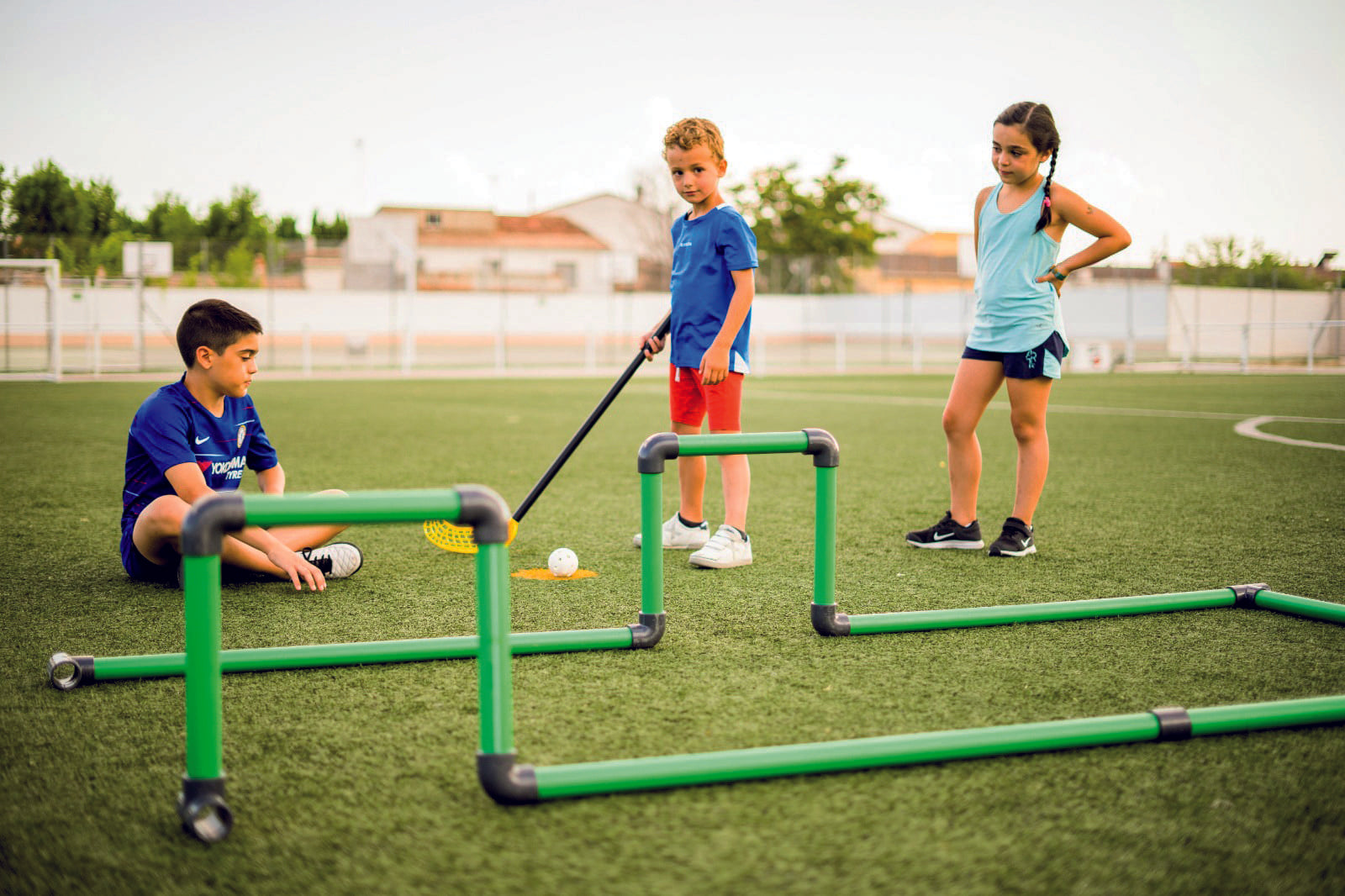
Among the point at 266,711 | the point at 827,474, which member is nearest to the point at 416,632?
the point at 266,711

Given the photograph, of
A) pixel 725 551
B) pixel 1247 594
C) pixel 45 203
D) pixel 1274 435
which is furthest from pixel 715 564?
pixel 45 203

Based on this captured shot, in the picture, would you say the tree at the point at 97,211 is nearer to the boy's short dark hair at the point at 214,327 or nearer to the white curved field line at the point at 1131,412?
the white curved field line at the point at 1131,412

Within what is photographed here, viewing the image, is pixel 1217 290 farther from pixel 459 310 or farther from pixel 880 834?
pixel 880 834

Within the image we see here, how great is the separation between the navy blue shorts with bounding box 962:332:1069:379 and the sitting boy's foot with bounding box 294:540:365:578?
7.91 ft

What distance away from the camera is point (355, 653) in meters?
2.60

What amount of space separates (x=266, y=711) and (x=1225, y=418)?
420 inches

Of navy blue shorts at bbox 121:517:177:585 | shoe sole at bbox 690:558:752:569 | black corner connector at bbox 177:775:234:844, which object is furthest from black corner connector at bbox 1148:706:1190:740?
navy blue shorts at bbox 121:517:177:585

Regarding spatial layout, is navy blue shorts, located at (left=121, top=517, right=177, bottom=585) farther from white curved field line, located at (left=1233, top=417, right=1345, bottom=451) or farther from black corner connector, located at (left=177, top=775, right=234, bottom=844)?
white curved field line, located at (left=1233, top=417, right=1345, bottom=451)

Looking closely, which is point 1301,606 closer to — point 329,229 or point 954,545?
point 954,545

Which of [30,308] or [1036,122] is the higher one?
[30,308]

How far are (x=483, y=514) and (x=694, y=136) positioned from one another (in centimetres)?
241

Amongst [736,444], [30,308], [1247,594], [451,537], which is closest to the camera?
[736,444]

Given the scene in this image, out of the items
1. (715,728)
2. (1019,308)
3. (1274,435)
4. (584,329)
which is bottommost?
(715,728)

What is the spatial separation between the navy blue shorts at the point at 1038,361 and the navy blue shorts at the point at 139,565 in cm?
300
